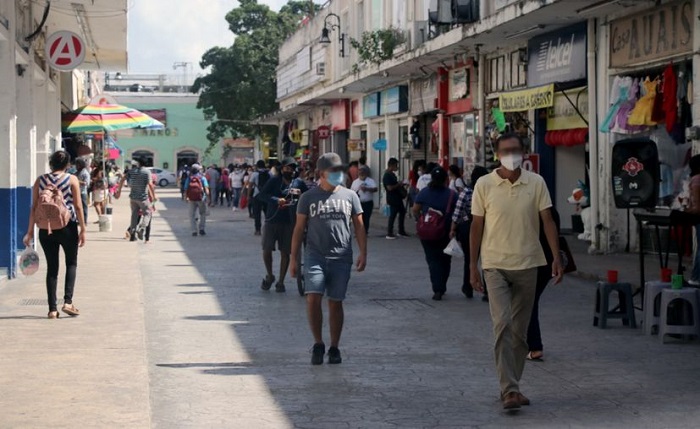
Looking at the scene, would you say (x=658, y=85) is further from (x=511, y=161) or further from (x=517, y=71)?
(x=511, y=161)

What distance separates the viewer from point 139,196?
23.5 metres

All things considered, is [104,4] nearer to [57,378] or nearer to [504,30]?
[504,30]

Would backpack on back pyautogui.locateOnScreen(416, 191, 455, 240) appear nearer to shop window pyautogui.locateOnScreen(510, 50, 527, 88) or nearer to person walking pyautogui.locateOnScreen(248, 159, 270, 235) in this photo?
person walking pyautogui.locateOnScreen(248, 159, 270, 235)

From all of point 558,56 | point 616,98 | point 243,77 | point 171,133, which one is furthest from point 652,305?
point 171,133

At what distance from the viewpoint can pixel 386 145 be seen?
36.0m

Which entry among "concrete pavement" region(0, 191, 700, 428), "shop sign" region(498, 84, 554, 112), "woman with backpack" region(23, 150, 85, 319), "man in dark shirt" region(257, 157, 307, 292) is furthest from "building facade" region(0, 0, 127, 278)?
"shop sign" region(498, 84, 554, 112)

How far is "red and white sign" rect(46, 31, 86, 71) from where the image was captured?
19.0 m

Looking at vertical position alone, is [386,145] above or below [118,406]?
above

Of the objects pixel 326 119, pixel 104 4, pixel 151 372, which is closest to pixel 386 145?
pixel 326 119

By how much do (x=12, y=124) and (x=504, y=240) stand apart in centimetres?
932

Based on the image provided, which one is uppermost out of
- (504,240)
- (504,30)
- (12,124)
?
(504,30)

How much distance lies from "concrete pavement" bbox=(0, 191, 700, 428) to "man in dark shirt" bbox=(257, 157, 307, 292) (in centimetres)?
35

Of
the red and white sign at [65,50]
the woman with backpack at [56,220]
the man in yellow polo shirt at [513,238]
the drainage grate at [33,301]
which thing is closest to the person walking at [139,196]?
the red and white sign at [65,50]

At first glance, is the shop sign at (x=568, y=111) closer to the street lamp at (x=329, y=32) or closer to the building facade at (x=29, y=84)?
the building facade at (x=29, y=84)
